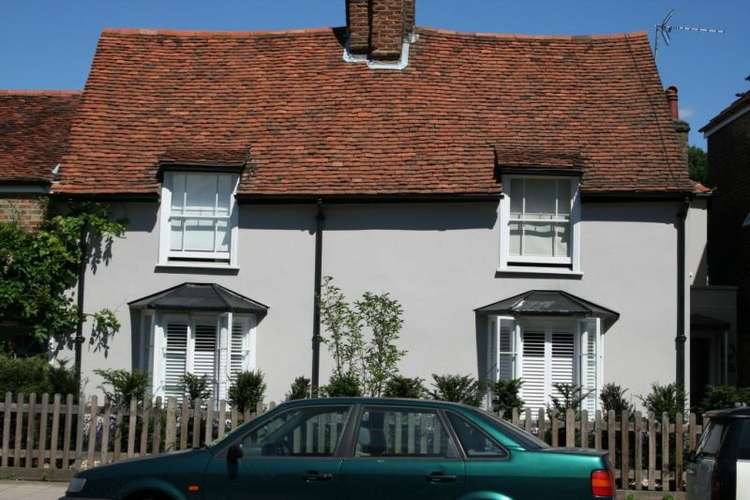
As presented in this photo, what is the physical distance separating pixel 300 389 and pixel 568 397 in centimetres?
427

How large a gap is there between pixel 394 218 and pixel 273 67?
181 inches

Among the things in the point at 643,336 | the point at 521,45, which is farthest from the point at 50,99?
the point at 643,336

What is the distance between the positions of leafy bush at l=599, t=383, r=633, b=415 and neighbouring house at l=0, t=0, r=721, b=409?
0.38 meters

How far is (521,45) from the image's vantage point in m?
20.3

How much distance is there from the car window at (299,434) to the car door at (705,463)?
3298 mm

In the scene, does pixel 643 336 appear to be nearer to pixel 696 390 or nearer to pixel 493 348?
pixel 493 348

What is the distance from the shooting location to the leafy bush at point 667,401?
15.4m

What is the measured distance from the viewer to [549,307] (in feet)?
54.4

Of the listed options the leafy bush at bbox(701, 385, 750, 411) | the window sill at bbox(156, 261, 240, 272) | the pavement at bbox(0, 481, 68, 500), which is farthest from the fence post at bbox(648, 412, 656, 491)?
the pavement at bbox(0, 481, 68, 500)

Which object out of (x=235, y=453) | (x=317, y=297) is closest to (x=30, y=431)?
(x=317, y=297)

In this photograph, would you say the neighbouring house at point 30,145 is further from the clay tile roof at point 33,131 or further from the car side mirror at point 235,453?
the car side mirror at point 235,453

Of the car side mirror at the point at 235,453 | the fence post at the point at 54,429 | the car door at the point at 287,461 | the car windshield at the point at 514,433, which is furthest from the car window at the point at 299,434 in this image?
the fence post at the point at 54,429

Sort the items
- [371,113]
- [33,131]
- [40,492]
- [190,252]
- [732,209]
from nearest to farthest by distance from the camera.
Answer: [40,492]
[190,252]
[371,113]
[33,131]
[732,209]

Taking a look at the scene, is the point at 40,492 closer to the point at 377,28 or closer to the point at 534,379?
the point at 534,379
